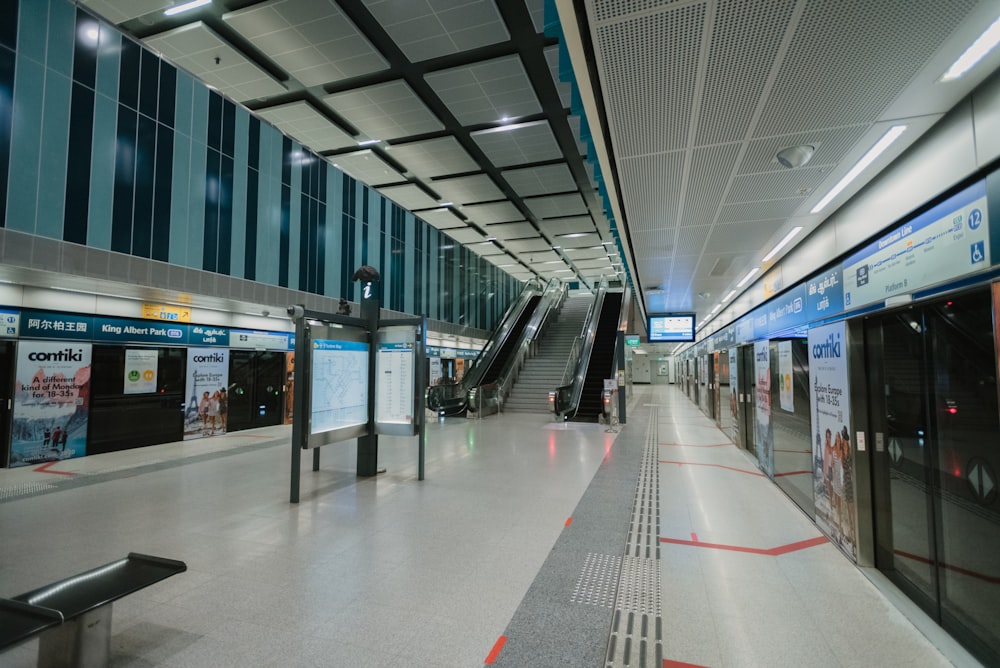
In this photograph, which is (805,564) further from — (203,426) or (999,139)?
(203,426)

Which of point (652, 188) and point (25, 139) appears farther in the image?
point (25, 139)

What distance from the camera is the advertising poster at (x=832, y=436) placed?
3.37 metres

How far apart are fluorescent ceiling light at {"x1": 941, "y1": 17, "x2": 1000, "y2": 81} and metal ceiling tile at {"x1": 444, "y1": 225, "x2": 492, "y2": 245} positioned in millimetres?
14009

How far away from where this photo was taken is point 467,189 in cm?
1212

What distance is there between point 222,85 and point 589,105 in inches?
316

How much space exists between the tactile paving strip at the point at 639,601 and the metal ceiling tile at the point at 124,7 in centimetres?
840

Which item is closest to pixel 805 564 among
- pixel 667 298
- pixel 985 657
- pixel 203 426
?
pixel 985 657

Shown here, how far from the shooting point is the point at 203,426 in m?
8.81

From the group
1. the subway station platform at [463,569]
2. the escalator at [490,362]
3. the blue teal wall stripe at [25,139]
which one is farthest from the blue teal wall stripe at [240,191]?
the escalator at [490,362]

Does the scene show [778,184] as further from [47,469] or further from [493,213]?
[493,213]

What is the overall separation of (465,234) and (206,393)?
10036 mm

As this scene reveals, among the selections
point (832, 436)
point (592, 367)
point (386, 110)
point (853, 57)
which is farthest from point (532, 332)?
point (853, 57)

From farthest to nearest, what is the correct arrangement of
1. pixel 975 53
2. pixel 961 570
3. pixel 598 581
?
pixel 598 581
pixel 961 570
pixel 975 53

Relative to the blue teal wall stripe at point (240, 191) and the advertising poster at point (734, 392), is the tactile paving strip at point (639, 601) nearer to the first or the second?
the advertising poster at point (734, 392)
